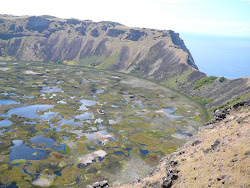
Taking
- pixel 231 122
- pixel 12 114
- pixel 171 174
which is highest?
pixel 231 122

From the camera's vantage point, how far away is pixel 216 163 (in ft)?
139

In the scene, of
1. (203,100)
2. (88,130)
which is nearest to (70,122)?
(88,130)

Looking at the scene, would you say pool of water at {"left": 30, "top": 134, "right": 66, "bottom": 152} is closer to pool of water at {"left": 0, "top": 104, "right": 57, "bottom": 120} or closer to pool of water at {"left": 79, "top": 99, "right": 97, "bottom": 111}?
pool of water at {"left": 0, "top": 104, "right": 57, "bottom": 120}

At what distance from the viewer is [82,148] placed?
9844cm

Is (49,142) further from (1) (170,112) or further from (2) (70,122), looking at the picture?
(1) (170,112)

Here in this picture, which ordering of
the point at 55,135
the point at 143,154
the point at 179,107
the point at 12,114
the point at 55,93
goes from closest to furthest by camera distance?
the point at 143,154, the point at 55,135, the point at 12,114, the point at 179,107, the point at 55,93

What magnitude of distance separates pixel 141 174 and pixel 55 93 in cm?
12897

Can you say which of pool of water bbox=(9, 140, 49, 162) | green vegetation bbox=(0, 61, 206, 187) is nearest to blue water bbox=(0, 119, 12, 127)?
green vegetation bbox=(0, 61, 206, 187)

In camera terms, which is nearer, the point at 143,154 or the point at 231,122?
the point at 231,122

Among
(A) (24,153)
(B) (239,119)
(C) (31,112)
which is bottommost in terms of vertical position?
(A) (24,153)

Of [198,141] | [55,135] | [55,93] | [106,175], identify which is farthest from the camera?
[55,93]

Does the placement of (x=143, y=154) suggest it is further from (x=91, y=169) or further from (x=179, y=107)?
(x=179, y=107)

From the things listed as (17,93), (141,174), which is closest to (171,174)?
(141,174)

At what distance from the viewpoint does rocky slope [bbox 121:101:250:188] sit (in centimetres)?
3636
